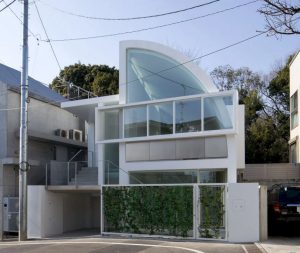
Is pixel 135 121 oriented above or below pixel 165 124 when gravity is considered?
above

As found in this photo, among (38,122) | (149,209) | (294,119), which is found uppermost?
(294,119)

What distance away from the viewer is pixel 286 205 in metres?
18.6

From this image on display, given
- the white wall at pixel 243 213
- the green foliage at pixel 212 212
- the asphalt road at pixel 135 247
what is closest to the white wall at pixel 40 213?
the asphalt road at pixel 135 247

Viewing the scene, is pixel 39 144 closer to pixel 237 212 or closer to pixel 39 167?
pixel 39 167

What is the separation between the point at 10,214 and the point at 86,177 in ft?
14.5

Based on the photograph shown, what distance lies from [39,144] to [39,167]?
59.8 inches

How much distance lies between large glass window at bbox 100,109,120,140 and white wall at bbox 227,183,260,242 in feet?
22.5

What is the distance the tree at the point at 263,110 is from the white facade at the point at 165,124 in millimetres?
18146

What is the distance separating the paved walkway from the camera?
46.5ft

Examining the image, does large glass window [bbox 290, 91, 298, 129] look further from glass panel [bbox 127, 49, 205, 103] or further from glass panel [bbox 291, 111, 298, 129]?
glass panel [bbox 127, 49, 205, 103]

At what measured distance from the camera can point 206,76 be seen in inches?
839

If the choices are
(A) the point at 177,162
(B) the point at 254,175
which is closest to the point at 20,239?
(A) the point at 177,162

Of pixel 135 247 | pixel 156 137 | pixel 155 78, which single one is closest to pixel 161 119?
pixel 156 137

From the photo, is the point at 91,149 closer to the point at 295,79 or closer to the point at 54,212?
the point at 54,212
